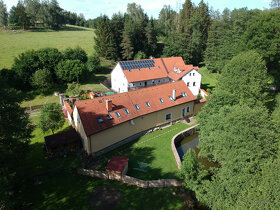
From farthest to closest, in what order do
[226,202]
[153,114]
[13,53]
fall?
[13,53]
[153,114]
[226,202]

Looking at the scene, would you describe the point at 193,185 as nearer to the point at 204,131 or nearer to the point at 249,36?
the point at 204,131

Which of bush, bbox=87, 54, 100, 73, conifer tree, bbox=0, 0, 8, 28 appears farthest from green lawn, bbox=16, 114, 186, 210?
conifer tree, bbox=0, 0, 8, 28

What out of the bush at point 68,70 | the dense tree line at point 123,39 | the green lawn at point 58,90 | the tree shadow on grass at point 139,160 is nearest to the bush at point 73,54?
the green lawn at point 58,90

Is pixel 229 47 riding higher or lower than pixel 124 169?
higher

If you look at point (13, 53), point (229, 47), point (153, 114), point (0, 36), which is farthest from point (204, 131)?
point (0, 36)

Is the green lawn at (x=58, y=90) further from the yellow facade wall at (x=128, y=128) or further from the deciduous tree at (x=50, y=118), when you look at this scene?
the yellow facade wall at (x=128, y=128)

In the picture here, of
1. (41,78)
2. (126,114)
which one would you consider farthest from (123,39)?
(126,114)

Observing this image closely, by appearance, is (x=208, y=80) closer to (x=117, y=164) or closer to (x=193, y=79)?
(x=193, y=79)

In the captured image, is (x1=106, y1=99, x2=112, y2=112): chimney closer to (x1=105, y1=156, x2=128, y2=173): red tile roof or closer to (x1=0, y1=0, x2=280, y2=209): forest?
(x1=105, y1=156, x2=128, y2=173): red tile roof
